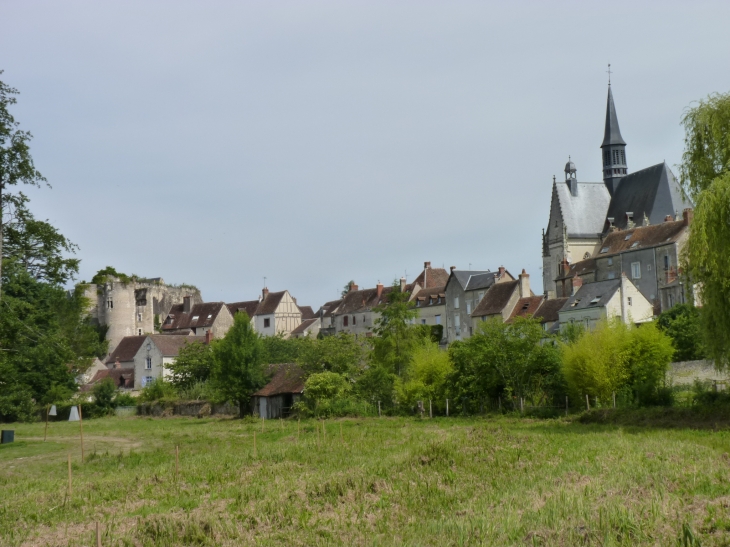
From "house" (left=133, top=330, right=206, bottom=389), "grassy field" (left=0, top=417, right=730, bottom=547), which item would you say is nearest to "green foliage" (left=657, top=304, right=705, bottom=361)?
"grassy field" (left=0, top=417, right=730, bottom=547)

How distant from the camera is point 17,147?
79.4 feet

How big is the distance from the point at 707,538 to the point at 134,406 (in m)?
51.2

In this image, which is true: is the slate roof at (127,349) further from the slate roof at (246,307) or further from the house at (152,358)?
the slate roof at (246,307)

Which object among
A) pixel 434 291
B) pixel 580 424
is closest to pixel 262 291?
pixel 434 291

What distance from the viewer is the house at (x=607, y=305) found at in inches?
2067

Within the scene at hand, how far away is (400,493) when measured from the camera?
16.4 meters

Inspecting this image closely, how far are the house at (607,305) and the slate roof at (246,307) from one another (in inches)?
1591

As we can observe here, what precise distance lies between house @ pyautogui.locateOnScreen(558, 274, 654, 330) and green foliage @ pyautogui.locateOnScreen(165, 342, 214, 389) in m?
23.5

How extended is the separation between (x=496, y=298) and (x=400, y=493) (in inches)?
1899

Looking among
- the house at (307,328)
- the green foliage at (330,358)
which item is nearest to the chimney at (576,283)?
the green foliage at (330,358)

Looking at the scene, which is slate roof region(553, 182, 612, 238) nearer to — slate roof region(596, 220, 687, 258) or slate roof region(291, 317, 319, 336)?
slate roof region(596, 220, 687, 258)

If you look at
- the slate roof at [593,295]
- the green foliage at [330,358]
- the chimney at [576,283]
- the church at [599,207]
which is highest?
the church at [599,207]

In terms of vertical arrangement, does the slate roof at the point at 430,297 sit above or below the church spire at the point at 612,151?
below

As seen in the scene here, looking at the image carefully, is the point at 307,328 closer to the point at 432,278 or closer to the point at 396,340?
the point at 432,278
